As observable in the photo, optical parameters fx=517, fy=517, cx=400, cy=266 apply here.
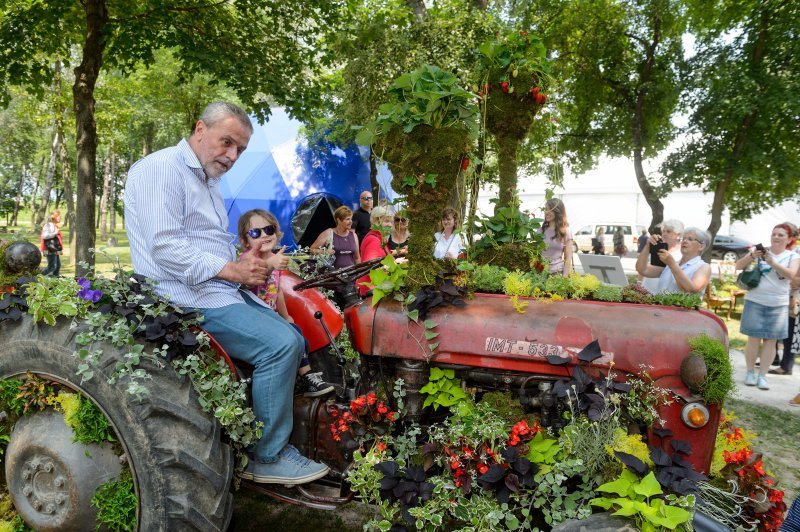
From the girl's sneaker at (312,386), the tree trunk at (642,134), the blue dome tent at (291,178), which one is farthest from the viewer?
the blue dome tent at (291,178)

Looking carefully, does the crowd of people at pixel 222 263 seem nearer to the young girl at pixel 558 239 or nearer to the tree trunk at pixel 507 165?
the tree trunk at pixel 507 165

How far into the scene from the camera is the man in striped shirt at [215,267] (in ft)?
7.76

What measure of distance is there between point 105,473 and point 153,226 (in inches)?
43.8

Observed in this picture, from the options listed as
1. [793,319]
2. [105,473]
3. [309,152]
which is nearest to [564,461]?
[105,473]

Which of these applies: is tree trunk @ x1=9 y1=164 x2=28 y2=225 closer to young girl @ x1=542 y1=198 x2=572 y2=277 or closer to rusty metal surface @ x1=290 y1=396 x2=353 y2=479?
young girl @ x1=542 y1=198 x2=572 y2=277

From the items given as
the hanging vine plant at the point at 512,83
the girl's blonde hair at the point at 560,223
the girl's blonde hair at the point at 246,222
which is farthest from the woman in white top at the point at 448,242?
the girl's blonde hair at the point at 246,222

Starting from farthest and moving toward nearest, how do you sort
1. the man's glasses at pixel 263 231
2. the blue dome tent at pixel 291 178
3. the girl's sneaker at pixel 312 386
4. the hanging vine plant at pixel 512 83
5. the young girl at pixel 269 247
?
the blue dome tent at pixel 291 178 < the hanging vine plant at pixel 512 83 < the girl's sneaker at pixel 312 386 < the young girl at pixel 269 247 < the man's glasses at pixel 263 231

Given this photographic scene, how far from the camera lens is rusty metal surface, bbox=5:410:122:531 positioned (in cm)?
227

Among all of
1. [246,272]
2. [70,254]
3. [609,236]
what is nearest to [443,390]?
[246,272]

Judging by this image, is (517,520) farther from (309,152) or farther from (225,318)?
(309,152)

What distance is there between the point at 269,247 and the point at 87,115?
599cm

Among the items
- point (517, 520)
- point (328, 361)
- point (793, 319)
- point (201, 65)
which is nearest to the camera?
point (517, 520)

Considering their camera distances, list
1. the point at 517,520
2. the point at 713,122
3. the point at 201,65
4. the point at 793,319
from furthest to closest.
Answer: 1. the point at 713,122
2. the point at 201,65
3. the point at 793,319
4. the point at 517,520

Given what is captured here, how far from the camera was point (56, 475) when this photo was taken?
2301mm
